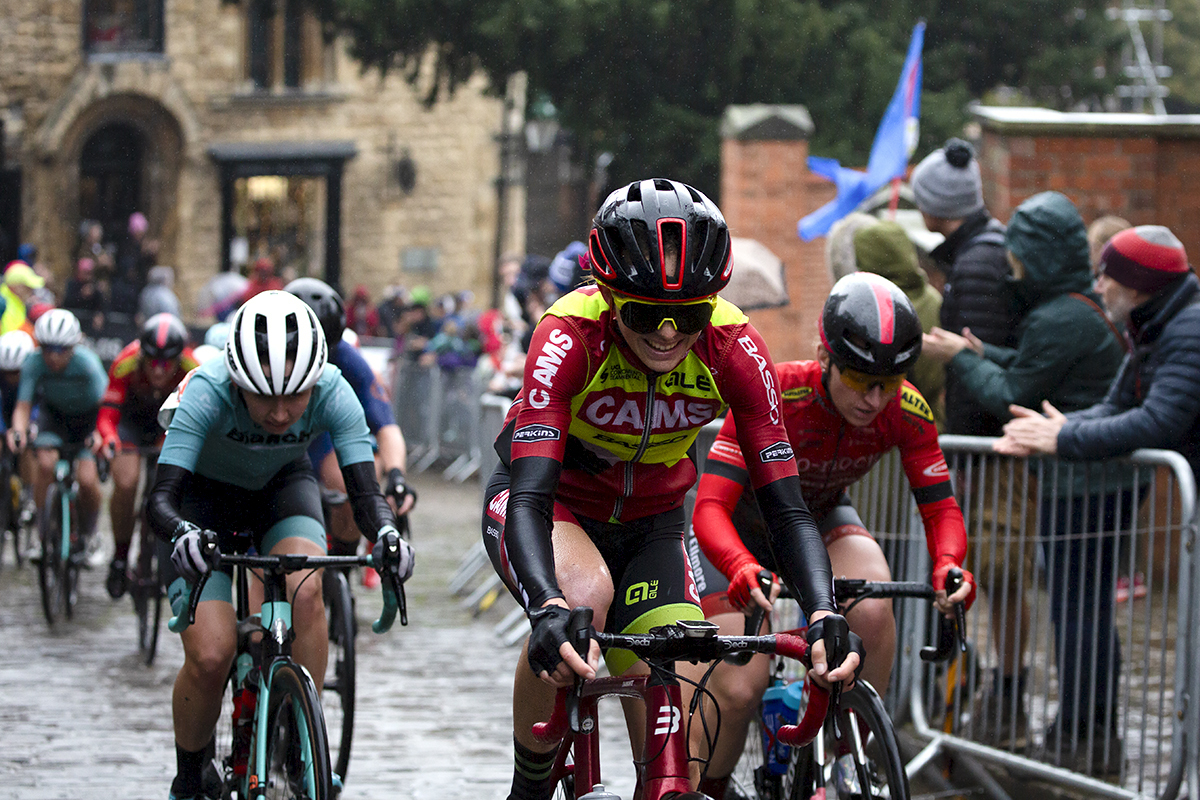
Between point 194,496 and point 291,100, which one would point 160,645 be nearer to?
point 194,496

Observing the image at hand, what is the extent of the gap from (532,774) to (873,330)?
1.54 metres

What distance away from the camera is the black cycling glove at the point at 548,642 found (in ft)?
11.4

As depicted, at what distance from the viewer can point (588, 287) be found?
4.24 m

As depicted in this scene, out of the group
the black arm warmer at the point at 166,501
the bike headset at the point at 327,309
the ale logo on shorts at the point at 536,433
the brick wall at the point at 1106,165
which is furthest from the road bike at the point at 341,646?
the brick wall at the point at 1106,165

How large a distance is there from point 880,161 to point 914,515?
5666 millimetres

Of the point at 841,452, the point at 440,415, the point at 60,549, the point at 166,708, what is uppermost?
the point at 841,452

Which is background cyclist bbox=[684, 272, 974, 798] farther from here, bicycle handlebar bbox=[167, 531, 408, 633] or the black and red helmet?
bicycle handlebar bbox=[167, 531, 408, 633]

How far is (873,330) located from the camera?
15.0ft

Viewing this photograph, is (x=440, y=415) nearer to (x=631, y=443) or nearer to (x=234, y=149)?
(x=631, y=443)

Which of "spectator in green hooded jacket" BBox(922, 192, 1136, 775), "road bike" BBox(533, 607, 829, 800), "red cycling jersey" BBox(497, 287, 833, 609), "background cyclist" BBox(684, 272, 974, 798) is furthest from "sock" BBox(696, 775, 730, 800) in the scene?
"spectator in green hooded jacket" BBox(922, 192, 1136, 775)

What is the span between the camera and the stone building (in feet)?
114

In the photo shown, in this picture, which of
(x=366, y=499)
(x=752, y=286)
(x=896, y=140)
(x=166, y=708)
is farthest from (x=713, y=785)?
(x=896, y=140)

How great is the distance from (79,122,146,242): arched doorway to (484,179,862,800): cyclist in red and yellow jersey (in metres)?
33.1

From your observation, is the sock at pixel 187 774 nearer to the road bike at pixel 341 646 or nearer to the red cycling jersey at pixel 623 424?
the road bike at pixel 341 646
